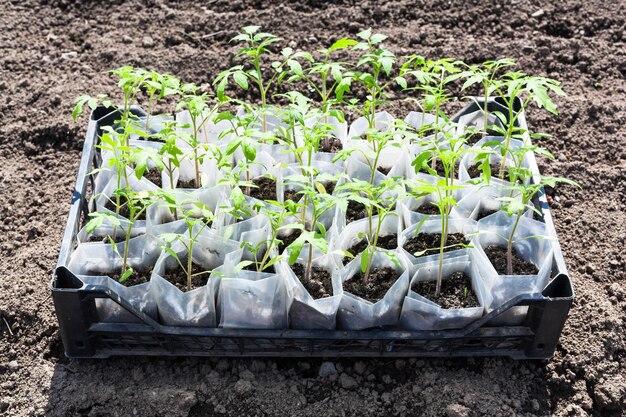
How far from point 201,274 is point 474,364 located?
110cm

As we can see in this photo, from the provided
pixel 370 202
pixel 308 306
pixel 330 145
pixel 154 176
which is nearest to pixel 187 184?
pixel 154 176

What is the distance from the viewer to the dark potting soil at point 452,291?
9.83ft

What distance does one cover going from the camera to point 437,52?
4.73 meters

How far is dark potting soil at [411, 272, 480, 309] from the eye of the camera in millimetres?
2996

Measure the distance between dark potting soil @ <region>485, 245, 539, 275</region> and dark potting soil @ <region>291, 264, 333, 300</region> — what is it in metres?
0.63

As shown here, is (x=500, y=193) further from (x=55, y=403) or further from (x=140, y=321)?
(x=55, y=403)

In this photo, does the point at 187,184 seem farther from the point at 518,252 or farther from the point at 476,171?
the point at 518,252

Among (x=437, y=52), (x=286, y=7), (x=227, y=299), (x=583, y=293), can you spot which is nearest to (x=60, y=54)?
(x=286, y=7)

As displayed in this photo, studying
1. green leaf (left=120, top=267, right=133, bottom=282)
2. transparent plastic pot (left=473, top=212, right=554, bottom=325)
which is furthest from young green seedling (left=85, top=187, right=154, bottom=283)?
transparent plastic pot (left=473, top=212, right=554, bottom=325)

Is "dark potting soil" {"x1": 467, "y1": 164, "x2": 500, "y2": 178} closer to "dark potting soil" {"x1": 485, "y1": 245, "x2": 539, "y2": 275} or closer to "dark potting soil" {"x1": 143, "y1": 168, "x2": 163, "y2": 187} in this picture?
"dark potting soil" {"x1": 485, "y1": 245, "x2": 539, "y2": 275}

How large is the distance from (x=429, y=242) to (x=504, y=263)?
299mm

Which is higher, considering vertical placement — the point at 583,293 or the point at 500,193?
the point at 500,193

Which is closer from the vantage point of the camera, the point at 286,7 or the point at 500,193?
the point at 500,193

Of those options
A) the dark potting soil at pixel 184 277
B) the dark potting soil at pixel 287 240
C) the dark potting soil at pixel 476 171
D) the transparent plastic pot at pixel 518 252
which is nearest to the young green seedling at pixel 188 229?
the dark potting soil at pixel 184 277
